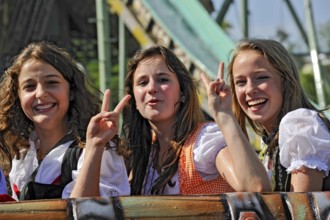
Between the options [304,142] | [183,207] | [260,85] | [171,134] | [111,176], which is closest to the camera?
[183,207]

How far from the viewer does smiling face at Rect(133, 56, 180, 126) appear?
2637 mm

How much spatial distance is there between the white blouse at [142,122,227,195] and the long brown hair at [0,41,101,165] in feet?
1.04

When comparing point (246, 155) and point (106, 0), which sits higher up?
point (106, 0)

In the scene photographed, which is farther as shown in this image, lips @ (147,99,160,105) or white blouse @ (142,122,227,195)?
lips @ (147,99,160,105)

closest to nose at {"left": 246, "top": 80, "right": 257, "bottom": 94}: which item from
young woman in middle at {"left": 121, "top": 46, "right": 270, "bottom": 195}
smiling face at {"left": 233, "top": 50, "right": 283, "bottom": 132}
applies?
smiling face at {"left": 233, "top": 50, "right": 283, "bottom": 132}

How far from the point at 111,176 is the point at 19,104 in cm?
49

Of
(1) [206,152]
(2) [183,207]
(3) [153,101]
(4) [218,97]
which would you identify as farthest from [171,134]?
(2) [183,207]

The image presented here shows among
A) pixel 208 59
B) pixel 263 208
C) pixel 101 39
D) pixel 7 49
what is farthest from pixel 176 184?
pixel 7 49

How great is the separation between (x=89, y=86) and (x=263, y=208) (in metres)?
1.09

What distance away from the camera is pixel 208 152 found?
2.44 m

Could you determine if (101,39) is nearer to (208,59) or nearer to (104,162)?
(208,59)

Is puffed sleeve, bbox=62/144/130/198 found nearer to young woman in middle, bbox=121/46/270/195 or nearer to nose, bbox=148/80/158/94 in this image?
young woman in middle, bbox=121/46/270/195

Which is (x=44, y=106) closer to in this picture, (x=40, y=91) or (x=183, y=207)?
(x=40, y=91)

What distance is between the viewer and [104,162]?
2.41m
